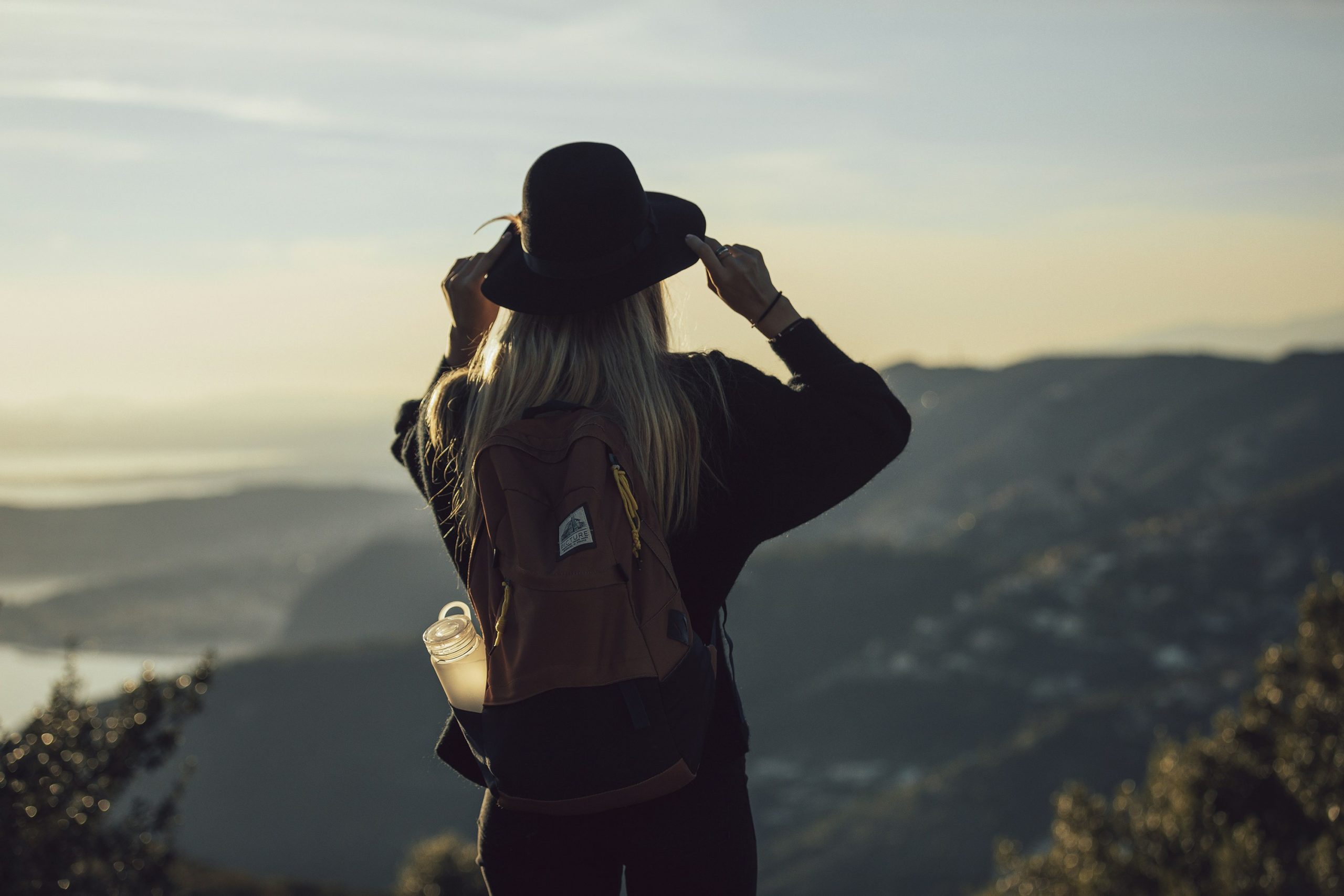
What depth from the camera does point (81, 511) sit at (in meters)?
190

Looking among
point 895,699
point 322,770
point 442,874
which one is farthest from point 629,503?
point 322,770

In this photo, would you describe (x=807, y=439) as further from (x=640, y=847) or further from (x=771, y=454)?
(x=640, y=847)

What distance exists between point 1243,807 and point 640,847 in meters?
17.7

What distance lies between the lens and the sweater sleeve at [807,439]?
2229 mm

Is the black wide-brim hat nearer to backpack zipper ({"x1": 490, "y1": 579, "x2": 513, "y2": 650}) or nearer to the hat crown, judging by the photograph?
the hat crown

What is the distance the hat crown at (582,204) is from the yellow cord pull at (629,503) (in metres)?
0.51

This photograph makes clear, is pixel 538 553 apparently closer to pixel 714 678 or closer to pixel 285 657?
pixel 714 678

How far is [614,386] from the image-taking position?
219 cm

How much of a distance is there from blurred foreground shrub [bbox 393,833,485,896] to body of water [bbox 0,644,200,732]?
27689mm

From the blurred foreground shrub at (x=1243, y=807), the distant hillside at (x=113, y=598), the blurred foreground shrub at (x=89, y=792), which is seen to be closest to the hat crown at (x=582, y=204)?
the blurred foreground shrub at (x=89, y=792)

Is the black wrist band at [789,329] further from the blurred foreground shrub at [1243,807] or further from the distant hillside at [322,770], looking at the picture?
the distant hillside at [322,770]

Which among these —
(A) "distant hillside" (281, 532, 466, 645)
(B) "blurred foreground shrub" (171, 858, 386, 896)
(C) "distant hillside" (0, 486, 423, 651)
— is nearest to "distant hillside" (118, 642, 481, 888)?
(C) "distant hillside" (0, 486, 423, 651)

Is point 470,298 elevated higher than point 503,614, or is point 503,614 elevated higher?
point 470,298

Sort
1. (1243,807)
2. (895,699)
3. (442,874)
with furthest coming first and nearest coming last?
(895,699) → (442,874) → (1243,807)
